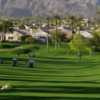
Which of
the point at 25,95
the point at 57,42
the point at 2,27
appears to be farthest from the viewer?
the point at 2,27

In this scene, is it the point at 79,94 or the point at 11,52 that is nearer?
the point at 79,94

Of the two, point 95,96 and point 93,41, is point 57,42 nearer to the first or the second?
point 93,41

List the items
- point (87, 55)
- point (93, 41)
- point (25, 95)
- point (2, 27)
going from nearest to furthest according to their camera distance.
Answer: point (25, 95)
point (87, 55)
point (93, 41)
point (2, 27)

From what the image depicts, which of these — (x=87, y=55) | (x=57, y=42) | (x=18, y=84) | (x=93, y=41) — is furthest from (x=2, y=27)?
(x=18, y=84)

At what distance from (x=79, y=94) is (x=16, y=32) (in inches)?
4935

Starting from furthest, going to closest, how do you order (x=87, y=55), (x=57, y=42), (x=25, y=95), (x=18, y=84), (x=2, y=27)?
(x=2, y=27) < (x=57, y=42) < (x=87, y=55) < (x=18, y=84) < (x=25, y=95)

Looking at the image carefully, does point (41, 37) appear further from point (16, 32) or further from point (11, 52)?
point (11, 52)

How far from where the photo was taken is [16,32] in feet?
509

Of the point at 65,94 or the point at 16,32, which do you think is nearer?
the point at 65,94

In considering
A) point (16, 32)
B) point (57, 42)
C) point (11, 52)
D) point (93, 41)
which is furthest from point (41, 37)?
point (11, 52)

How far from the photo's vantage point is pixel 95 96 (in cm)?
3006

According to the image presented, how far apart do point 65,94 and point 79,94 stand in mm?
990

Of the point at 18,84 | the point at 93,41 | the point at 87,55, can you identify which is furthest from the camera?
the point at 93,41

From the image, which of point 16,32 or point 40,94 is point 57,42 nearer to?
point 16,32
